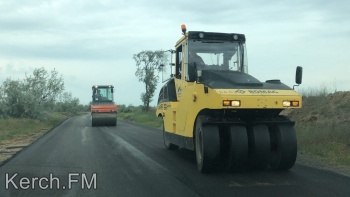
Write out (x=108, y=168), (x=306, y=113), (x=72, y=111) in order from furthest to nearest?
(x=72, y=111), (x=306, y=113), (x=108, y=168)

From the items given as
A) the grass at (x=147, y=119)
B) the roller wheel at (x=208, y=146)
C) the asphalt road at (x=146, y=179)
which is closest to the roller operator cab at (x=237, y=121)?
the roller wheel at (x=208, y=146)

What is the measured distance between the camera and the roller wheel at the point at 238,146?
8977 mm

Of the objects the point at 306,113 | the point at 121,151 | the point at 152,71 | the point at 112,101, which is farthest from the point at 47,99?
the point at 121,151

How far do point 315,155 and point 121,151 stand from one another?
6.30 m

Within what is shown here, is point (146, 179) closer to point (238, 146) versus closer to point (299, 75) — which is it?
point (238, 146)

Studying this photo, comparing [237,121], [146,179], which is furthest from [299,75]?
[146,179]

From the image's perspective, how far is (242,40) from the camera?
11508 millimetres

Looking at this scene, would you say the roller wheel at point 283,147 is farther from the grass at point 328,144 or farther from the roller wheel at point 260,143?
the grass at point 328,144

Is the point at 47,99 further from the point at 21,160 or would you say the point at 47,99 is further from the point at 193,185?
the point at 193,185

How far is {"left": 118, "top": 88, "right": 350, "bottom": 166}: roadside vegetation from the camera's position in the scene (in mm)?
12695

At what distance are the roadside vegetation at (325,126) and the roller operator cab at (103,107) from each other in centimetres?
1391

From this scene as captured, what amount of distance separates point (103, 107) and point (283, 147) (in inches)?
942

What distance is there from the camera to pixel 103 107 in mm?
31812

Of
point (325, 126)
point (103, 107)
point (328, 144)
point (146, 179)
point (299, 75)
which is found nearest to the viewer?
point (146, 179)
